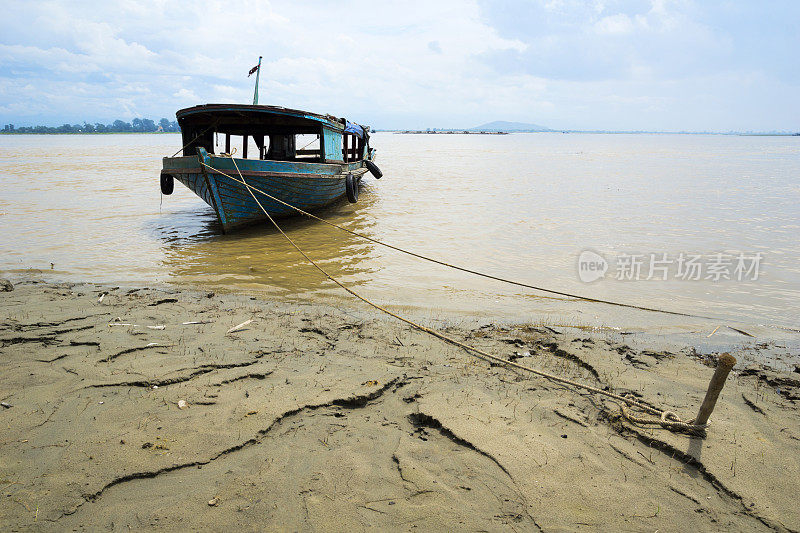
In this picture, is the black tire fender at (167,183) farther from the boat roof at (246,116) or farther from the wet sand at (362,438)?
the wet sand at (362,438)

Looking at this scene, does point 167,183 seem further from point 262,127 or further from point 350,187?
point 350,187

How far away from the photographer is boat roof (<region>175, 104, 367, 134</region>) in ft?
32.7

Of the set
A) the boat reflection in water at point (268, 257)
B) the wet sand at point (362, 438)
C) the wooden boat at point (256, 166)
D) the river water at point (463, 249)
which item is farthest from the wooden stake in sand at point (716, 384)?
the wooden boat at point (256, 166)

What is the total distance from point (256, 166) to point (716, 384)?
9208 millimetres

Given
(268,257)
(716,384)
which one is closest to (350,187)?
(268,257)

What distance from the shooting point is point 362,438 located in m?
2.98

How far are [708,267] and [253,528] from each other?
896 cm

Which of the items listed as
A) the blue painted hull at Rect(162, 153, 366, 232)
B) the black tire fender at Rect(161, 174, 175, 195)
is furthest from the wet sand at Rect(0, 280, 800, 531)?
the black tire fender at Rect(161, 174, 175, 195)

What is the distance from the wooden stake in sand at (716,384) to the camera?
2820 mm

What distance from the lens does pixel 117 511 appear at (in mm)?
2316

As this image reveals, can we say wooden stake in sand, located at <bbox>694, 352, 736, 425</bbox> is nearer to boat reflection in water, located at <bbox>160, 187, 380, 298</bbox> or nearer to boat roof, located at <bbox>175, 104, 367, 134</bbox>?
boat reflection in water, located at <bbox>160, 187, 380, 298</bbox>

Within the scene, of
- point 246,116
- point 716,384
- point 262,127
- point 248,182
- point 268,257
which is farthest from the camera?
point 262,127

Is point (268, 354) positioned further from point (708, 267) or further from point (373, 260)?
point (708, 267)

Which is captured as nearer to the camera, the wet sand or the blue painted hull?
the wet sand
